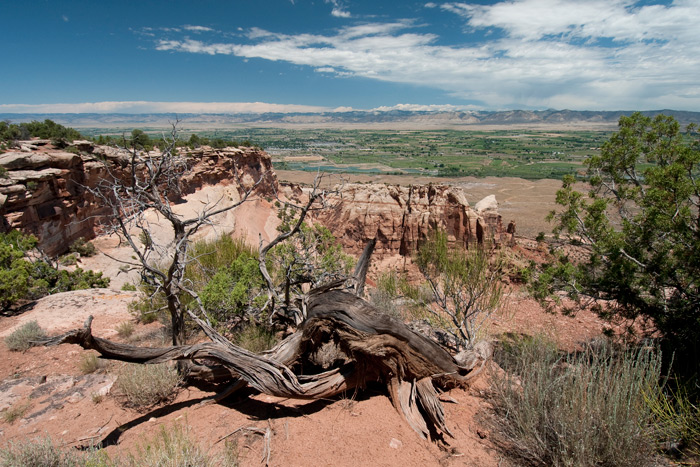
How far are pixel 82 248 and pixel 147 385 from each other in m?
18.5

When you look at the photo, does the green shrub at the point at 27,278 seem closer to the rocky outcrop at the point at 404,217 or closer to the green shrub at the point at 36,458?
→ the green shrub at the point at 36,458

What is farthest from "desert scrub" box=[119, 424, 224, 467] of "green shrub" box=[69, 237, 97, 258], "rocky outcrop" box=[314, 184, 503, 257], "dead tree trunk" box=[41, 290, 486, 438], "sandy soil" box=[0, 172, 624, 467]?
"rocky outcrop" box=[314, 184, 503, 257]

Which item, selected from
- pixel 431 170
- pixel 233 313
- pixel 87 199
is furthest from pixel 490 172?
pixel 233 313

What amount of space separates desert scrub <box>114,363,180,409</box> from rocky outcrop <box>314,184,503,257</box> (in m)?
18.8

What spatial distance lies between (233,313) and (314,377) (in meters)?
3.17

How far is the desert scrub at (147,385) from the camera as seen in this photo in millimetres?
4559

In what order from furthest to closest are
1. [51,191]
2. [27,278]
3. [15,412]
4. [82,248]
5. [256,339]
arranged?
[82,248], [51,191], [27,278], [256,339], [15,412]

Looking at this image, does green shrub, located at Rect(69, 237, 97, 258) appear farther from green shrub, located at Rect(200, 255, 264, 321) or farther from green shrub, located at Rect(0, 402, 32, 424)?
green shrub, located at Rect(0, 402, 32, 424)

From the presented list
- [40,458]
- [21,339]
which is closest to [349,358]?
[40,458]

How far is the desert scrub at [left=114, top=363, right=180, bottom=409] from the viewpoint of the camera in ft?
15.0

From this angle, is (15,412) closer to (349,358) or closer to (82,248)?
(349,358)

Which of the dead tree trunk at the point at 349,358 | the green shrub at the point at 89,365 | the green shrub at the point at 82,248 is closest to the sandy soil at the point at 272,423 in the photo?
the green shrub at the point at 89,365

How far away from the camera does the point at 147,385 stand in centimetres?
458

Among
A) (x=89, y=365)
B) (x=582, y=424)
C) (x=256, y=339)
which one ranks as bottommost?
(x=89, y=365)
